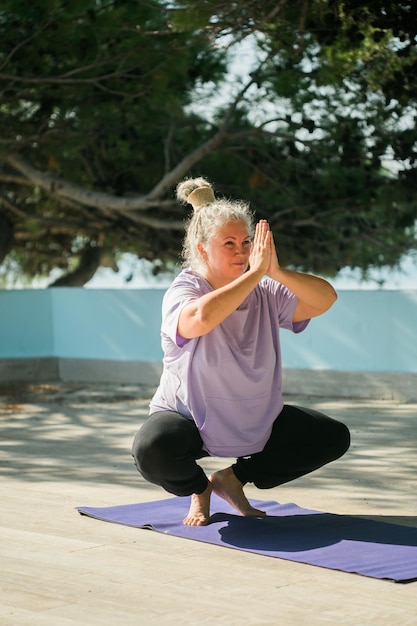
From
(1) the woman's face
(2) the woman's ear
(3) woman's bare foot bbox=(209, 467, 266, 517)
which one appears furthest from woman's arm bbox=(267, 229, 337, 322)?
(3) woman's bare foot bbox=(209, 467, 266, 517)

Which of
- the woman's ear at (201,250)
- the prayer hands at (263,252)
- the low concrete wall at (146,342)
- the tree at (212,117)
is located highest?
the prayer hands at (263,252)

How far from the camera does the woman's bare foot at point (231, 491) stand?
337cm

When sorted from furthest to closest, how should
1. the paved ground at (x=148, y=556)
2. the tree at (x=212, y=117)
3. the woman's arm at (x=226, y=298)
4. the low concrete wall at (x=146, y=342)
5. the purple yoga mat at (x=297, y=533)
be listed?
the low concrete wall at (x=146, y=342) → the tree at (x=212, y=117) → the woman's arm at (x=226, y=298) → the purple yoga mat at (x=297, y=533) → the paved ground at (x=148, y=556)

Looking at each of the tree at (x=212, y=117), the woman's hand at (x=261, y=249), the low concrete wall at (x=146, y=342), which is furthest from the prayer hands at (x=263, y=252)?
the low concrete wall at (x=146, y=342)

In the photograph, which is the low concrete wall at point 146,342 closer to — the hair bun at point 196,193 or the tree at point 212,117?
the tree at point 212,117

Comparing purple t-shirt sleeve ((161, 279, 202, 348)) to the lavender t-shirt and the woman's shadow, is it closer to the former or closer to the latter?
the lavender t-shirt

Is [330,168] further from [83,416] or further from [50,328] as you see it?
[83,416]

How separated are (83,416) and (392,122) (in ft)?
8.53

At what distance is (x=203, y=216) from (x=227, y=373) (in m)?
0.45

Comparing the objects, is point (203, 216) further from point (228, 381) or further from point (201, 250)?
point (228, 381)

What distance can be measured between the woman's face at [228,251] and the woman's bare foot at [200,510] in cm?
62

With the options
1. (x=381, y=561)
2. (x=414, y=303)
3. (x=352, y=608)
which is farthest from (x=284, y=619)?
(x=414, y=303)

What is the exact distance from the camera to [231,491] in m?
3.37

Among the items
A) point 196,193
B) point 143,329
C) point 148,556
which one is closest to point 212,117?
point 143,329
